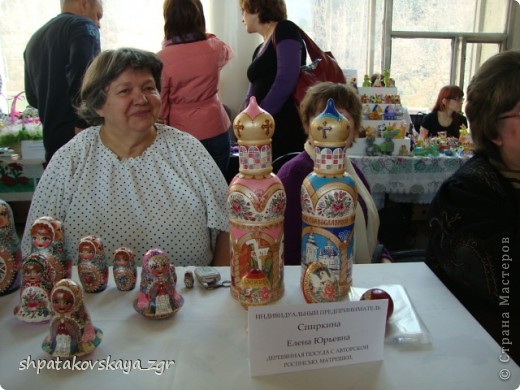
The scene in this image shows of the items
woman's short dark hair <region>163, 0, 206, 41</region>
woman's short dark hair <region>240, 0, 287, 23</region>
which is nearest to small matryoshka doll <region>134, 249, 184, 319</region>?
woman's short dark hair <region>163, 0, 206, 41</region>

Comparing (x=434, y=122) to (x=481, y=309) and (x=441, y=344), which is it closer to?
(x=481, y=309)

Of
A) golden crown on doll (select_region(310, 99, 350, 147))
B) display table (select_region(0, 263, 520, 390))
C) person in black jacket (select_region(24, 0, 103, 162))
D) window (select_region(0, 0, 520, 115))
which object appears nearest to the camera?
display table (select_region(0, 263, 520, 390))

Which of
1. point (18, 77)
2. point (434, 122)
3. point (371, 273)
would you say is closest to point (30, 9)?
point (18, 77)

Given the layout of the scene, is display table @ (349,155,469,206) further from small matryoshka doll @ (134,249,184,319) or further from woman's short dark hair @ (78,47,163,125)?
small matryoshka doll @ (134,249,184,319)

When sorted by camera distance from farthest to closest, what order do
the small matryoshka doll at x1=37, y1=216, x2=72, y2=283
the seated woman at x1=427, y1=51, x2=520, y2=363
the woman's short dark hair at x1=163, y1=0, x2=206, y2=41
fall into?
the woman's short dark hair at x1=163, y1=0, x2=206, y2=41, the seated woman at x1=427, y1=51, x2=520, y2=363, the small matryoshka doll at x1=37, y1=216, x2=72, y2=283

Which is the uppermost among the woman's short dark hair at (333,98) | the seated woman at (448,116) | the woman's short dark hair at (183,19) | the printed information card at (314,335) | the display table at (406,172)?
the woman's short dark hair at (183,19)

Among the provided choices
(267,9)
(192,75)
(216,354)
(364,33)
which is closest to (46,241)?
(216,354)

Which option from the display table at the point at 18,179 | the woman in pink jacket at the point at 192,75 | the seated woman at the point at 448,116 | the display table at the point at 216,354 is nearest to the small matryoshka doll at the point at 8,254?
the display table at the point at 216,354

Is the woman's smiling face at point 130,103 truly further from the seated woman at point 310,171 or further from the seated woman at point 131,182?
the seated woman at point 310,171

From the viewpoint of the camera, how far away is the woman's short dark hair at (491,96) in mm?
1107

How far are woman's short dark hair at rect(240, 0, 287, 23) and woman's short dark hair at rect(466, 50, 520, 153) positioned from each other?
131cm

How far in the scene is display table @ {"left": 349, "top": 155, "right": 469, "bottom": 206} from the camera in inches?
112

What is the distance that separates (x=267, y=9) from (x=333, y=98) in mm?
1096

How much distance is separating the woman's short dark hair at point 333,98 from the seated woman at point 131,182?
36 cm
